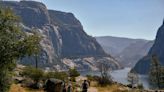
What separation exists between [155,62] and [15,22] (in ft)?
292

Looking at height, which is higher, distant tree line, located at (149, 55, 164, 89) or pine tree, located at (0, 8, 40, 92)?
pine tree, located at (0, 8, 40, 92)

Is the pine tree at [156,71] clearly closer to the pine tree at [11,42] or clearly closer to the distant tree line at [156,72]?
the distant tree line at [156,72]

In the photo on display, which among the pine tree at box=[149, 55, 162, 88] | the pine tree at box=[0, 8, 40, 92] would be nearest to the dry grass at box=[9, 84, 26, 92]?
the pine tree at box=[0, 8, 40, 92]

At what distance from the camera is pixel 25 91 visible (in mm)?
69062

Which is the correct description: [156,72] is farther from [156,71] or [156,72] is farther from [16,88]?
[16,88]

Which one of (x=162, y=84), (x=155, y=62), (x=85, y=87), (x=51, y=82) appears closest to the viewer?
(x=85, y=87)

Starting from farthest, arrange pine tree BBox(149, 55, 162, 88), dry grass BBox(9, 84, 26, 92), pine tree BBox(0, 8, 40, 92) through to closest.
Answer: pine tree BBox(149, 55, 162, 88)
dry grass BBox(9, 84, 26, 92)
pine tree BBox(0, 8, 40, 92)

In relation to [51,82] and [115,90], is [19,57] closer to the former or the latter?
[51,82]

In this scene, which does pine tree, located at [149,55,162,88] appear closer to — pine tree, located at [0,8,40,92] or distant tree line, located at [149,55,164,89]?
distant tree line, located at [149,55,164,89]

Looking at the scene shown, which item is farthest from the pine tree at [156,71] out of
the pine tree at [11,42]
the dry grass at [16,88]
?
the pine tree at [11,42]

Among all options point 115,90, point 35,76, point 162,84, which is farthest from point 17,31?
point 162,84

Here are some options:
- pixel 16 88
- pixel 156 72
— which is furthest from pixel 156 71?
pixel 16 88

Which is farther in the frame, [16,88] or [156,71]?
[156,71]

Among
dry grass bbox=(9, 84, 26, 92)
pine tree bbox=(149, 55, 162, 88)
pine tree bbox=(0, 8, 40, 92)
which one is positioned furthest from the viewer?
pine tree bbox=(149, 55, 162, 88)
